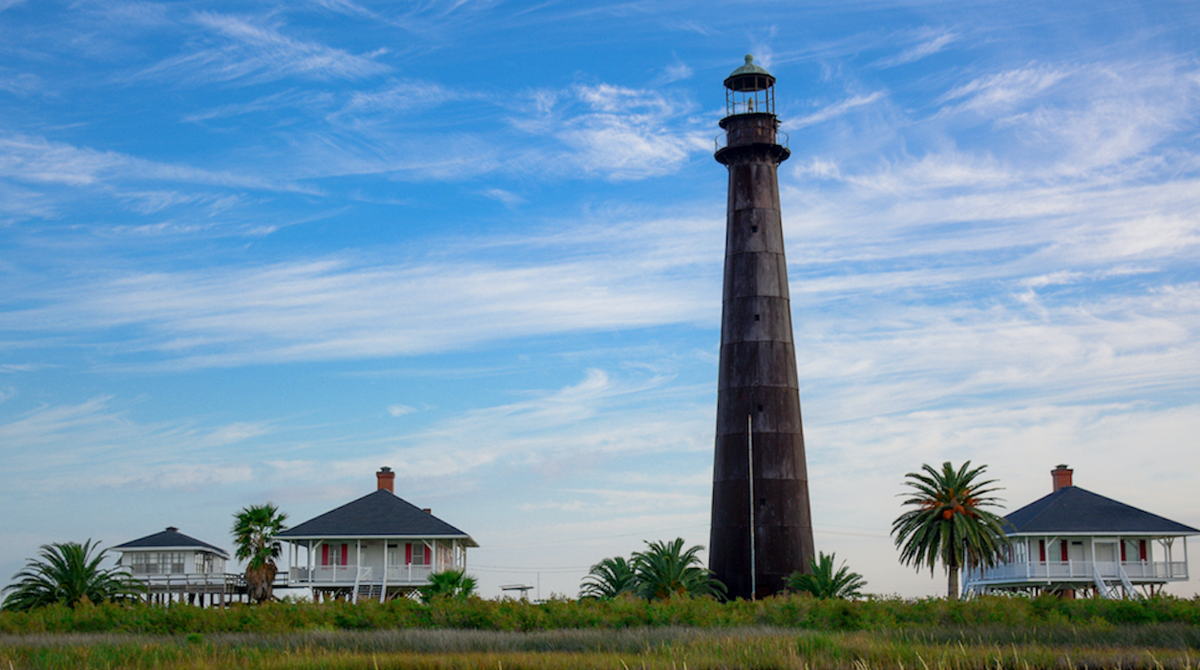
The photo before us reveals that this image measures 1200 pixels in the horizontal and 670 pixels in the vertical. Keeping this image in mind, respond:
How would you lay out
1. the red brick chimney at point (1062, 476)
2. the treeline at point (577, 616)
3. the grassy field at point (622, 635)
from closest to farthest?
the grassy field at point (622, 635) < the treeline at point (577, 616) < the red brick chimney at point (1062, 476)

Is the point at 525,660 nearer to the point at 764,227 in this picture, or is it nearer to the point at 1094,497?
the point at 764,227

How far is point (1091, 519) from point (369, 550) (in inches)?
1376

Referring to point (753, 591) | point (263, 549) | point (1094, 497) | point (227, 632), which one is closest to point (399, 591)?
point (263, 549)

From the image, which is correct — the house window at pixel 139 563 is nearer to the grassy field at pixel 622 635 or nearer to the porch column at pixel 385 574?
the porch column at pixel 385 574

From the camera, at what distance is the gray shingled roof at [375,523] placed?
54.1 m

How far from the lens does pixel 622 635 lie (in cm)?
3222

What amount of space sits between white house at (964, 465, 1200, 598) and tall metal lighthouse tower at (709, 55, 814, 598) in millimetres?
15216

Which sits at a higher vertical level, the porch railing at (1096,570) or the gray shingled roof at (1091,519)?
the gray shingled roof at (1091,519)

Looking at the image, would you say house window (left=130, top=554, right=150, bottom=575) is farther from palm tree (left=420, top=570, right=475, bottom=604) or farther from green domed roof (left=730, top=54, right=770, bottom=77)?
green domed roof (left=730, top=54, right=770, bottom=77)

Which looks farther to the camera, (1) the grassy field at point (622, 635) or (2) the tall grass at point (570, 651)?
(1) the grassy field at point (622, 635)

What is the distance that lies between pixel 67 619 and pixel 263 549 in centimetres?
1546

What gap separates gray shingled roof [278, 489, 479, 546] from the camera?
2131 inches

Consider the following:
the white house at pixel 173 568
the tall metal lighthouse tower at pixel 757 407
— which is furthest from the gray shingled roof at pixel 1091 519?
the white house at pixel 173 568

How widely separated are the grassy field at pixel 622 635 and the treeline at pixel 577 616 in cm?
7
